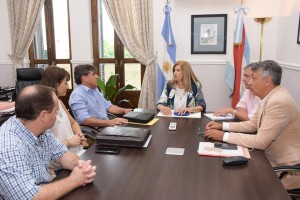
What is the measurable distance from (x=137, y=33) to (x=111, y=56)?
2.39ft

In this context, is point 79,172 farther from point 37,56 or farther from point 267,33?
point 37,56

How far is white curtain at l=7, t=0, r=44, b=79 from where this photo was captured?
5.11 m

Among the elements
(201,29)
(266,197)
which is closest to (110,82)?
(201,29)

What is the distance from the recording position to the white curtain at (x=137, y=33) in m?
4.59

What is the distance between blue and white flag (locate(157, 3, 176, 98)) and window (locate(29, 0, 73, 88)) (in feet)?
6.16

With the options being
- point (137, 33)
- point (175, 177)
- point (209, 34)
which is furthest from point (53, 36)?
point (175, 177)

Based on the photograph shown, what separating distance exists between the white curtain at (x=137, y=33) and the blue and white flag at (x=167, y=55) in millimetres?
197

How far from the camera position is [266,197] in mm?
1220

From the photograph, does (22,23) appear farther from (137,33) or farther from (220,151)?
(220,151)

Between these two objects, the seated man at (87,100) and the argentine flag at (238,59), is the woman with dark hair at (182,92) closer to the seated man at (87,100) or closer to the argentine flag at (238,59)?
the seated man at (87,100)

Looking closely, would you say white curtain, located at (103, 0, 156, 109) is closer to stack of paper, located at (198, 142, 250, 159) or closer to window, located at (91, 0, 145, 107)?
window, located at (91, 0, 145, 107)

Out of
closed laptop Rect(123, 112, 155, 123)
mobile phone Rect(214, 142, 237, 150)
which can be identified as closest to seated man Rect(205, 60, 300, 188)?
mobile phone Rect(214, 142, 237, 150)

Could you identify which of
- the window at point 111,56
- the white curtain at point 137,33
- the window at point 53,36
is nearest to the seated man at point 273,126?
the white curtain at point 137,33

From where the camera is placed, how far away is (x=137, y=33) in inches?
183
